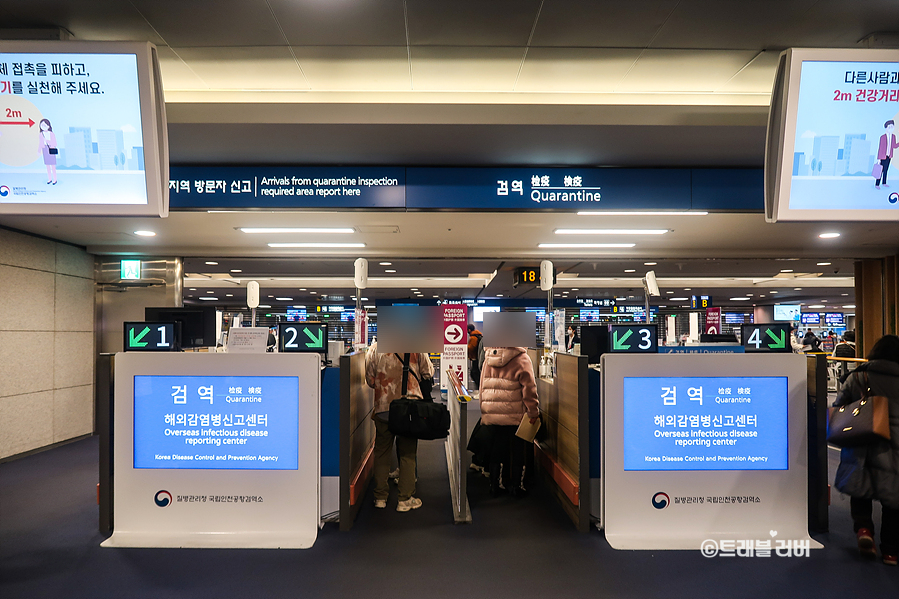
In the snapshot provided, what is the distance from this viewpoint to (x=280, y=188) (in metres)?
4.34

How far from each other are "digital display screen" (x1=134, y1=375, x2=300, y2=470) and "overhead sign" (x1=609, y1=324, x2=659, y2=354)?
2.39 m

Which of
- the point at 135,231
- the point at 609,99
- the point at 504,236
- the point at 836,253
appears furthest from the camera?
the point at 836,253

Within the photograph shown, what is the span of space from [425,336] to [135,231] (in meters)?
4.56

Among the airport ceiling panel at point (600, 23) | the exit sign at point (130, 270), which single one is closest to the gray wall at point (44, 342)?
the exit sign at point (130, 270)

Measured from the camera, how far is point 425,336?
13.8 feet

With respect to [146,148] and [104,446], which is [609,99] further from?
[104,446]

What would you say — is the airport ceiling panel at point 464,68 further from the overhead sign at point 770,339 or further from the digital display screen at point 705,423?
the overhead sign at point 770,339

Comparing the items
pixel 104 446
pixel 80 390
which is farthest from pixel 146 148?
pixel 80 390

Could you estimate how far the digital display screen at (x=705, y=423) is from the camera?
3576 millimetres

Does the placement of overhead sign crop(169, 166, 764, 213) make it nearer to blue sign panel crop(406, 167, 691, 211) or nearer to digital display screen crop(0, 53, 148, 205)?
blue sign panel crop(406, 167, 691, 211)

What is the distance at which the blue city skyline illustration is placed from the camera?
8.23 ft

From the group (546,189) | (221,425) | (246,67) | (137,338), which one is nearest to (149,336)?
(137,338)

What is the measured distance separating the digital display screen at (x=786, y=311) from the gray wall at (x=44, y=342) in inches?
998

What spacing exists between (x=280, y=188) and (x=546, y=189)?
2306 millimetres
